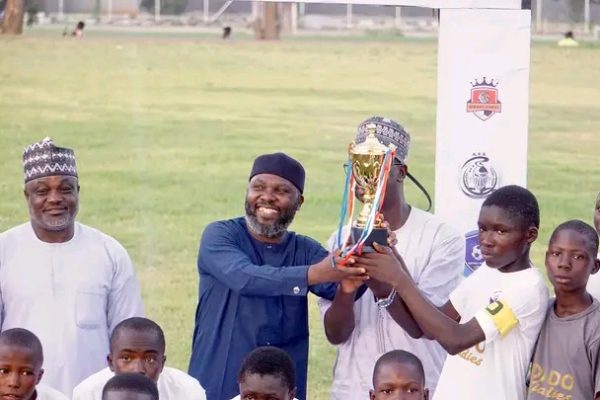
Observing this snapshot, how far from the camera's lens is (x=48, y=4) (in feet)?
29.7

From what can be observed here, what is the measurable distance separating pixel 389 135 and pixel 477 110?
862 mm

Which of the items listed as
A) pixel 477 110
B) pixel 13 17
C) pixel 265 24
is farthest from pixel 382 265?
pixel 265 24

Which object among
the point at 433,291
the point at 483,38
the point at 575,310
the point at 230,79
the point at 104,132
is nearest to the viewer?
the point at 575,310

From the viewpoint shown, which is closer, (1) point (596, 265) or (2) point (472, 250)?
(1) point (596, 265)

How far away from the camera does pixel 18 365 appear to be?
15.4 feet

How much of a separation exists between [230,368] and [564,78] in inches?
292

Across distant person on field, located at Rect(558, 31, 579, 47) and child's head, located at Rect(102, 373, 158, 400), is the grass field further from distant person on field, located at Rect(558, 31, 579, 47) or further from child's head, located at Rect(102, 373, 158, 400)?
child's head, located at Rect(102, 373, 158, 400)

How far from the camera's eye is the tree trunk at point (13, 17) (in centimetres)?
897

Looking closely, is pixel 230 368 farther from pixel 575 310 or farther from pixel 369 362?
pixel 575 310

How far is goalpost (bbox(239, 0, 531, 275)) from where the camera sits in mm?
5477

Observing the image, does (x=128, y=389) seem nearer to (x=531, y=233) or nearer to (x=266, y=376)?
(x=266, y=376)

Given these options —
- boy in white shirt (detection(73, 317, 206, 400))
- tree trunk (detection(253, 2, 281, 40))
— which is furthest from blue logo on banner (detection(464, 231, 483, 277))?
tree trunk (detection(253, 2, 281, 40))

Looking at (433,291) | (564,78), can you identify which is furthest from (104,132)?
(433,291)

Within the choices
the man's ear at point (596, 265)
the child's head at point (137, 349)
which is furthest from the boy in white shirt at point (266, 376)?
the man's ear at point (596, 265)
